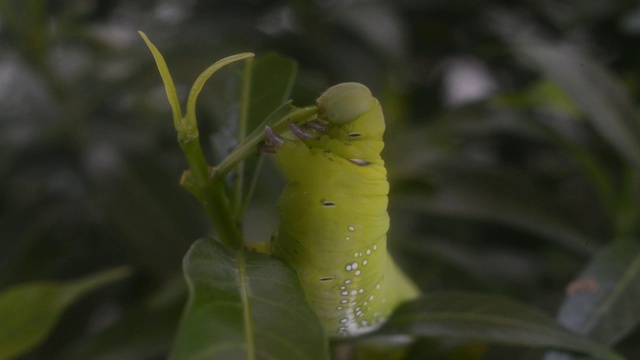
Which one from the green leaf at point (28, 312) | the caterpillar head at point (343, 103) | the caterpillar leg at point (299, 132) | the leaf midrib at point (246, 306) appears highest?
the caterpillar head at point (343, 103)

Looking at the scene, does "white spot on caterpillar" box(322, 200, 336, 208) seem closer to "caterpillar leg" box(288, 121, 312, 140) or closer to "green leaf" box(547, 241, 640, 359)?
"caterpillar leg" box(288, 121, 312, 140)

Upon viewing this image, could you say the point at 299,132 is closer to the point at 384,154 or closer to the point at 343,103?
the point at 343,103

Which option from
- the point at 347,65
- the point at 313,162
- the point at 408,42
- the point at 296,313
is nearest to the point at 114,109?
the point at 347,65

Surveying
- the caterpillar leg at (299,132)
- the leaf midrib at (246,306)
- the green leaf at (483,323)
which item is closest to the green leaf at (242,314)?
the leaf midrib at (246,306)

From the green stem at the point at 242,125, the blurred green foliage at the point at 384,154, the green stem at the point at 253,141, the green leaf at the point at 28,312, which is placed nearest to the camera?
the green stem at the point at 253,141

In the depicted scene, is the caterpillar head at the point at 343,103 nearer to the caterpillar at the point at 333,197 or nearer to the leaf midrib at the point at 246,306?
the caterpillar at the point at 333,197

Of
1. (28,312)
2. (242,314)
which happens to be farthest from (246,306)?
(28,312)

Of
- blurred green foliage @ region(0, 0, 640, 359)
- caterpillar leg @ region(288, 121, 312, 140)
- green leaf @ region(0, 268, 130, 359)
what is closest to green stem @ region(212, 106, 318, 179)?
caterpillar leg @ region(288, 121, 312, 140)

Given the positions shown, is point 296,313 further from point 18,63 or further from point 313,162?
point 18,63

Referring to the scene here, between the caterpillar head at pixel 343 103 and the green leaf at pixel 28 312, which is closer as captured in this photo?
the caterpillar head at pixel 343 103
